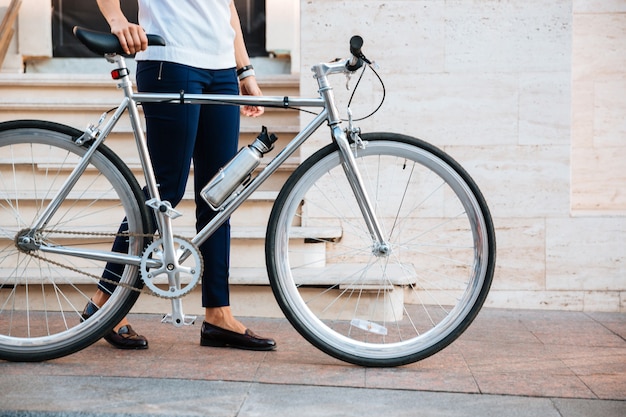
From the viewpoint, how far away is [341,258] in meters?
4.24

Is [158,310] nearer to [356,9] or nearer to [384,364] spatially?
[384,364]

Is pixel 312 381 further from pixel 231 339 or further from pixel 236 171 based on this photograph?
pixel 236 171

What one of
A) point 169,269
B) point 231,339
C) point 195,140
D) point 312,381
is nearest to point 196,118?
point 195,140

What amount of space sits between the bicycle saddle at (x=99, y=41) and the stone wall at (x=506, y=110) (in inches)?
66.6

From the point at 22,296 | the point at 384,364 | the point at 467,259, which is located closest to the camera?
the point at 384,364

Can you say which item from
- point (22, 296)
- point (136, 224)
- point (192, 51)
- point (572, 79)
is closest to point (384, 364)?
point (136, 224)

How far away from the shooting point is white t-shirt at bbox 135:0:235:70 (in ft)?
9.80

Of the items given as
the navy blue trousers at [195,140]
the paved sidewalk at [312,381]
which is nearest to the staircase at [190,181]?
the paved sidewalk at [312,381]

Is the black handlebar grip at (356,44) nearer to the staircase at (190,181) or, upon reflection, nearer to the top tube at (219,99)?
the top tube at (219,99)

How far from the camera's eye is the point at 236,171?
9.46 ft

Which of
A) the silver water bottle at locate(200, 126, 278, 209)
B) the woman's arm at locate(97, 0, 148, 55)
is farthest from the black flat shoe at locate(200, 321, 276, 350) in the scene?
the woman's arm at locate(97, 0, 148, 55)

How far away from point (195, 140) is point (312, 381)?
3.32 feet

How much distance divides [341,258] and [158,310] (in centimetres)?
95

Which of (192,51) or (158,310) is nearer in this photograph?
(192,51)
